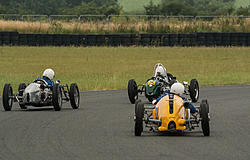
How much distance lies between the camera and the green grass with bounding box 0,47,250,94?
86.8ft

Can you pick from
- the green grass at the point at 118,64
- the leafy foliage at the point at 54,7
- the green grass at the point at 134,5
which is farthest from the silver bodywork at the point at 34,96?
the green grass at the point at 134,5

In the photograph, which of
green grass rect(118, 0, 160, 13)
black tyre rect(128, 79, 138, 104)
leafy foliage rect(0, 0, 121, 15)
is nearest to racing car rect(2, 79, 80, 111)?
black tyre rect(128, 79, 138, 104)

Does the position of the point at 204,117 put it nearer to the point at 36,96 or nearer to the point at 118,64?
the point at 36,96

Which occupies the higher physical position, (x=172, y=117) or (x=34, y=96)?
(x=34, y=96)

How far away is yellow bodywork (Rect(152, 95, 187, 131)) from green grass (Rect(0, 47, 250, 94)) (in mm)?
11900

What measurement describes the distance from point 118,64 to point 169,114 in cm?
2332

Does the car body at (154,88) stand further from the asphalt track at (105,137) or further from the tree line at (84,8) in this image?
the tree line at (84,8)

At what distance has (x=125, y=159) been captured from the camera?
339 inches

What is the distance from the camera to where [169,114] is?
1058 centimetres

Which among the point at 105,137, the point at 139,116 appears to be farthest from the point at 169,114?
the point at 105,137

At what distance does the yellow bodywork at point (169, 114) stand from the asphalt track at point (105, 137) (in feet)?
0.69

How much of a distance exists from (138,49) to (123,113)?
2425 cm

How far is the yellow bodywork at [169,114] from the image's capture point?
415 inches

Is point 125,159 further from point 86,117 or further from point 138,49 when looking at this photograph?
point 138,49
